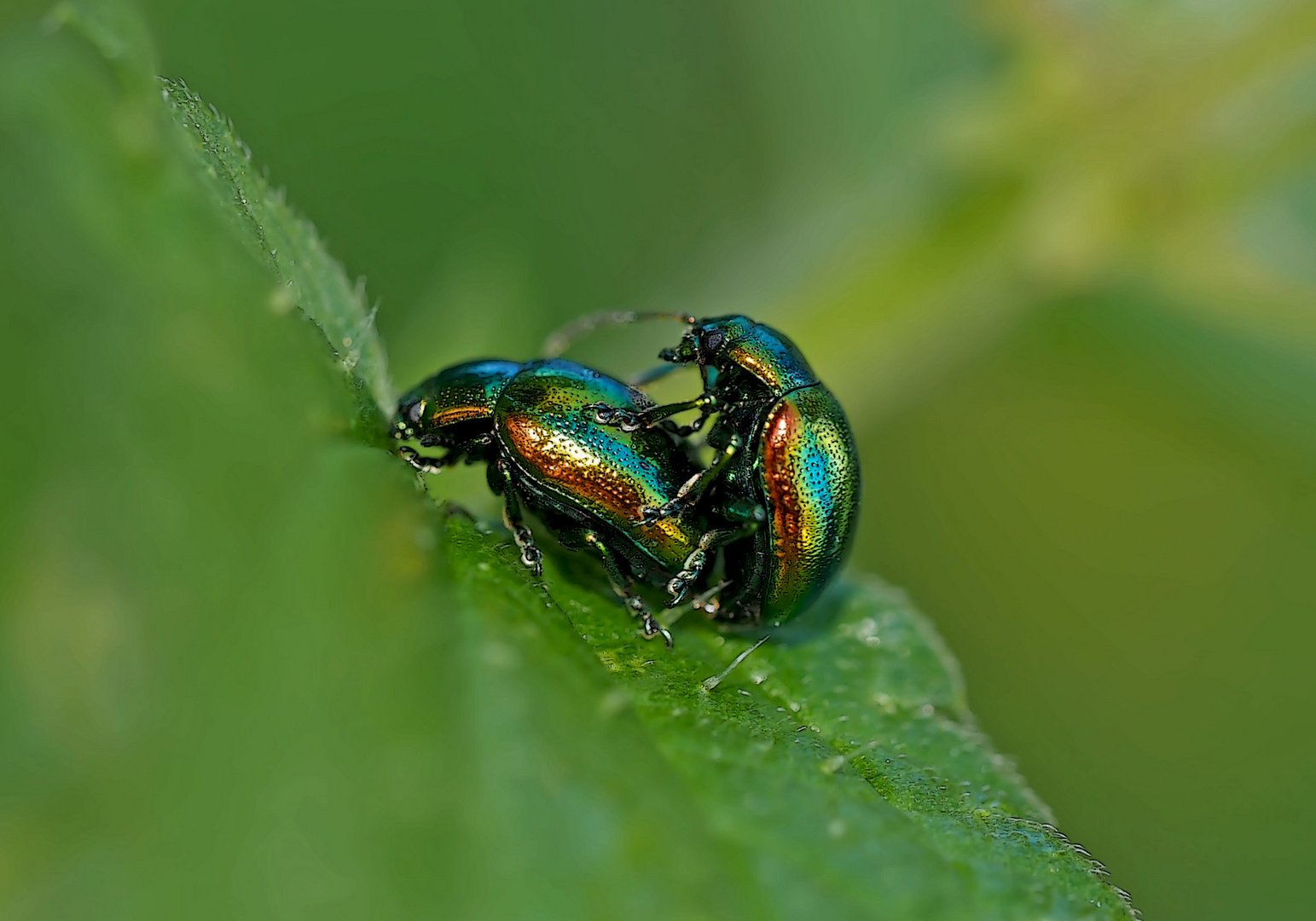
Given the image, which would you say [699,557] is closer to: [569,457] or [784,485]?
[784,485]

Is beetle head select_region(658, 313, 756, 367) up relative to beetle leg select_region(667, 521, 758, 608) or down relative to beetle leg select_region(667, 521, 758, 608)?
up

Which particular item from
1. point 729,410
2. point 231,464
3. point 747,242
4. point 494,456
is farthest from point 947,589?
point 231,464

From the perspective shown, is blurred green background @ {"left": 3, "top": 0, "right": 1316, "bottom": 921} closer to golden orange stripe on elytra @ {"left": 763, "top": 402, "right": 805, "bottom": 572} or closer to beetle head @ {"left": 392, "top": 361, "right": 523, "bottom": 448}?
beetle head @ {"left": 392, "top": 361, "right": 523, "bottom": 448}

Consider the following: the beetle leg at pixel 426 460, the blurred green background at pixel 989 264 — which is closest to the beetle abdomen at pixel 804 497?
the beetle leg at pixel 426 460

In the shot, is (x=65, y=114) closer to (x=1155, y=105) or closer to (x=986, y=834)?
(x=986, y=834)

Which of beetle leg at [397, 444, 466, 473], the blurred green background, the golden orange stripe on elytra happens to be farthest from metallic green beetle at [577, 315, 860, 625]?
the blurred green background

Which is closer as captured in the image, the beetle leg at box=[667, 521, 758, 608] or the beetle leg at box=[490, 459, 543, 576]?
the beetle leg at box=[490, 459, 543, 576]

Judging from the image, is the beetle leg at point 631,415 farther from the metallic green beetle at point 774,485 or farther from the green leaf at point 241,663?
the green leaf at point 241,663
